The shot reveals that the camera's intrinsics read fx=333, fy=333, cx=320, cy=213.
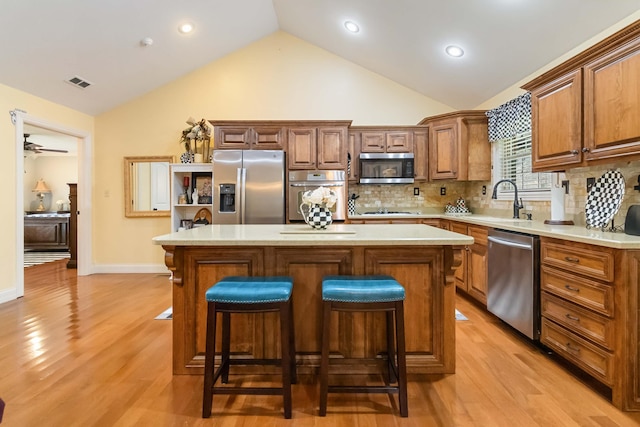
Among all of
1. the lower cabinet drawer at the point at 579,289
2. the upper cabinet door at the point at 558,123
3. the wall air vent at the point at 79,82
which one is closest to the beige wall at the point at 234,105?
the wall air vent at the point at 79,82

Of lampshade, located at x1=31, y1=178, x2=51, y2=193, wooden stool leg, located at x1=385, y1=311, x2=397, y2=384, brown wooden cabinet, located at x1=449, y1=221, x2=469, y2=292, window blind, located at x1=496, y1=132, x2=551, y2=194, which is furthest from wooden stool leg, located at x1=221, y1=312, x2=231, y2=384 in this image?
lampshade, located at x1=31, y1=178, x2=51, y2=193

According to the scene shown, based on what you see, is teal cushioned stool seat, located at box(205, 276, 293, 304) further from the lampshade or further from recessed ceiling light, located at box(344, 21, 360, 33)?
the lampshade

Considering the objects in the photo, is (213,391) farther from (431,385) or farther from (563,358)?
(563,358)

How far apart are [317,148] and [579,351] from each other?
3425mm

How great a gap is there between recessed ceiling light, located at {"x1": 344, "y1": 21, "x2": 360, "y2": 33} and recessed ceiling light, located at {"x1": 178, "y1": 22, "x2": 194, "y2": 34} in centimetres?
190

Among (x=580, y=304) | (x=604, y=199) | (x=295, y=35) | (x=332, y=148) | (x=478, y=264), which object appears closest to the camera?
(x=580, y=304)

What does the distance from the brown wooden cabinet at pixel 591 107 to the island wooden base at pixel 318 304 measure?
126cm

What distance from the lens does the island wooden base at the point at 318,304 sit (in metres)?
2.07

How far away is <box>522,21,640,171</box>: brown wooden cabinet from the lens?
1956 mm

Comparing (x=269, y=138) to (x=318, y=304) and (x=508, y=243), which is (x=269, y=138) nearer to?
(x=318, y=304)

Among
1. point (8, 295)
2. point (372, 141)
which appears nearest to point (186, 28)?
point (372, 141)

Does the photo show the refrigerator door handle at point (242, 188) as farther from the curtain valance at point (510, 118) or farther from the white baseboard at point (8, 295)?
the curtain valance at point (510, 118)

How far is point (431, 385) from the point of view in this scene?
6.52 feet

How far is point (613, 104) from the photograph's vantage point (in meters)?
2.07
